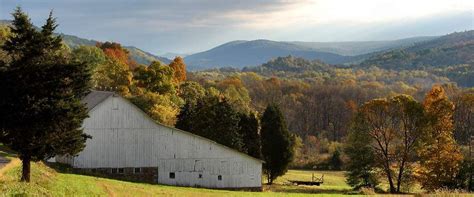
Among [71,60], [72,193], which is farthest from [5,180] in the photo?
[71,60]

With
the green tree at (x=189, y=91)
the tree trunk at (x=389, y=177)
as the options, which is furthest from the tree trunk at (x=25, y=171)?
the green tree at (x=189, y=91)

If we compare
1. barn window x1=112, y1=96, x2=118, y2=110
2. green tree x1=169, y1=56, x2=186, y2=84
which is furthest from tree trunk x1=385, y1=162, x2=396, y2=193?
green tree x1=169, y1=56, x2=186, y2=84

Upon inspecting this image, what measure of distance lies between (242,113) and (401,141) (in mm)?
15286

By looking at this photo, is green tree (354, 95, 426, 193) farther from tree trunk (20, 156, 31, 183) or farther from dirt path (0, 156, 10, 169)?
tree trunk (20, 156, 31, 183)

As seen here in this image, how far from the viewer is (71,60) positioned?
22.9 m

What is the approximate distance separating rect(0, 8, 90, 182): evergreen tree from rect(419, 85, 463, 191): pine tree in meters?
30.4

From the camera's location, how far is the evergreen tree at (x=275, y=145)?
1943 inches

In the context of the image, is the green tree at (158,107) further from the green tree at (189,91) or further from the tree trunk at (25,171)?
the tree trunk at (25,171)

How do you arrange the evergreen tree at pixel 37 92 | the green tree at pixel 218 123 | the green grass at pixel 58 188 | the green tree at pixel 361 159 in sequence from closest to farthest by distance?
the green grass at pixel 58 188 < the evergreen tree at pixel 37 92 < the green tree at pixel 361 159 < the green tree at pixel 218 123

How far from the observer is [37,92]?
2172 centimetres

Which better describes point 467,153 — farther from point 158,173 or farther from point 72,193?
point 72,193

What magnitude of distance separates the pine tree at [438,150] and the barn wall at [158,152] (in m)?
13.6

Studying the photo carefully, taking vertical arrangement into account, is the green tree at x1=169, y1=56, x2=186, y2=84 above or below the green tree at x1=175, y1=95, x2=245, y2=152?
above

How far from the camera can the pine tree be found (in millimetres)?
42844
